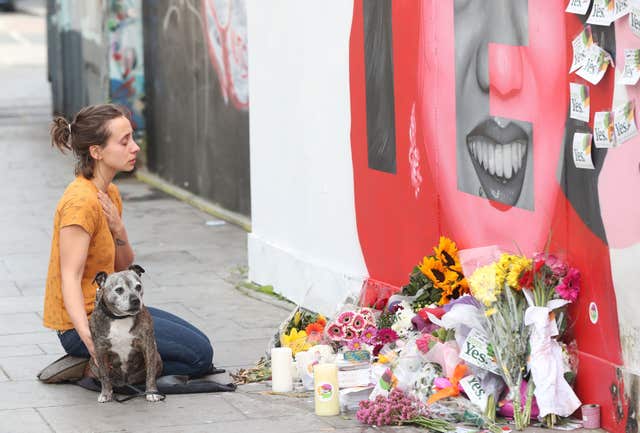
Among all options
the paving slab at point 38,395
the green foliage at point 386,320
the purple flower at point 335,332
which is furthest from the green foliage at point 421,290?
the paving slab at point 38,395

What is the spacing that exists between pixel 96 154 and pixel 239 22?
5.47 m

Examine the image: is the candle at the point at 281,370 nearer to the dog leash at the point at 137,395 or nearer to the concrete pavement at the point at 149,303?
the concrete pavement at the point at 149,303

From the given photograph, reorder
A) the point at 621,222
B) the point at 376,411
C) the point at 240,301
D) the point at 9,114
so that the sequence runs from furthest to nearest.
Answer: the point at 9,114
the point at 240,301
the point at 376,411
the point at 621,222

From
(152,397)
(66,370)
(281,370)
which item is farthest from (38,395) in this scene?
(281,370)

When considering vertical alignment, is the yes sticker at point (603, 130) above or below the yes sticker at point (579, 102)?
below

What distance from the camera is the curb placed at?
12336 mm

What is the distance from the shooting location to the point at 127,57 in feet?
51.0

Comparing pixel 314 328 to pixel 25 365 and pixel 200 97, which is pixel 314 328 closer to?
pixel 25 365

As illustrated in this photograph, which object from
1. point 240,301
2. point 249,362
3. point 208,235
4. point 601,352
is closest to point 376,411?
point 601,352

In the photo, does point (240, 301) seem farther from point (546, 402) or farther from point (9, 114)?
point (9, 114)

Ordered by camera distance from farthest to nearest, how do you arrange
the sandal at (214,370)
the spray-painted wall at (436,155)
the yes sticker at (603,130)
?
the sandal at (214,370)
the spray-painted wall at (436,155)
the yes sticker at (603,130)

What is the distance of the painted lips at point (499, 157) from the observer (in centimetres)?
627

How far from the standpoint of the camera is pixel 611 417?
5.73 metres

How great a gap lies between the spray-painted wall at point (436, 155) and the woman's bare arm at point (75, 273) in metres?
1.83
